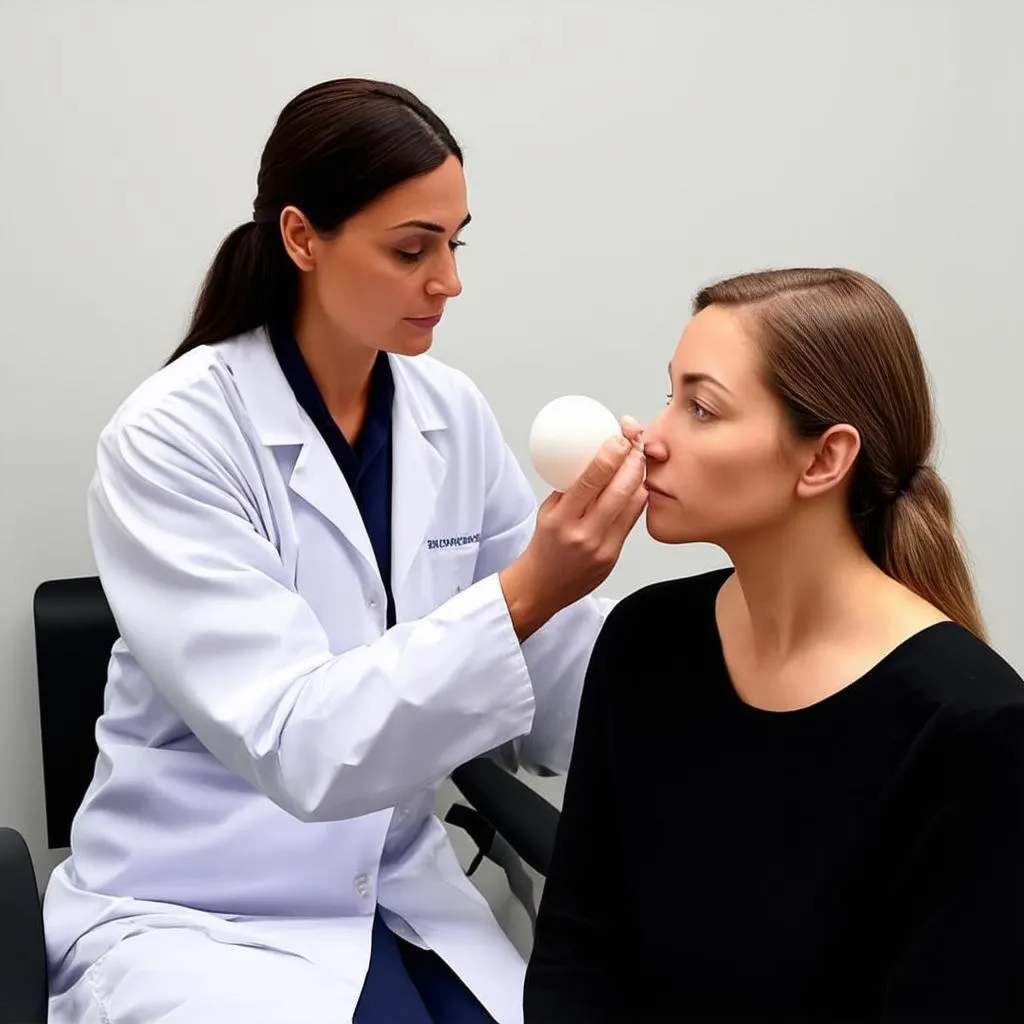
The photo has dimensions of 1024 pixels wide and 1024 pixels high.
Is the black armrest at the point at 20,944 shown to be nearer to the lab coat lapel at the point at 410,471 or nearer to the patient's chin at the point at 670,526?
the lab coat lapel at the point at 410,471

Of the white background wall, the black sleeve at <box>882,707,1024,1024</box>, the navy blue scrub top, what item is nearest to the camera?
the black sleeve at <box>882,707,1024,1024</box>

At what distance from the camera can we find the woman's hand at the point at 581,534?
0.95 m

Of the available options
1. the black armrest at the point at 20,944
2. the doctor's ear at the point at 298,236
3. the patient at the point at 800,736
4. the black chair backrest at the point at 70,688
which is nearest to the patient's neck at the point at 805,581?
the patient at the point at 800,736

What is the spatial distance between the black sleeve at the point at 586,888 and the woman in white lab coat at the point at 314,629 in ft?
0.22

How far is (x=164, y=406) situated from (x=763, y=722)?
22.4 inches

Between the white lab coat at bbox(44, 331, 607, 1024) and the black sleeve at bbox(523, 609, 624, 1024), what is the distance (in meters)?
0.07

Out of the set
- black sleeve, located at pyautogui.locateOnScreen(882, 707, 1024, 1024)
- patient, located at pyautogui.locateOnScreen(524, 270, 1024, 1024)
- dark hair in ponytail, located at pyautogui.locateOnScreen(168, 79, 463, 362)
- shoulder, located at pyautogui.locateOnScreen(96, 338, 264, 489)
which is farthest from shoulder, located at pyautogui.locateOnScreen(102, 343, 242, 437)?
black sleeve, located at pyautogui.locateOnScreen(882, 707, 1024, 1024)

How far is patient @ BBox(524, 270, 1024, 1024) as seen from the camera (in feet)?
2.62

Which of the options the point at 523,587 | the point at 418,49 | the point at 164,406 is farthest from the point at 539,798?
the point at 418,49

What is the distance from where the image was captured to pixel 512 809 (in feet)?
4.35

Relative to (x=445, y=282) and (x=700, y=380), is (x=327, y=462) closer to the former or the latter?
(x=445, y=282)

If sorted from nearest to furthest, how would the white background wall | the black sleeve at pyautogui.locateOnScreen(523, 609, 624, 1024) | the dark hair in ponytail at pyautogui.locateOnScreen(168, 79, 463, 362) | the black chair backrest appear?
the black sleeve at pyautogui.locateOnScreen(523, 609, 624, 1024)
the dark hair in ponytail at pyautogui.locateOnScreen(168, 79, 463, 362)
the black chair backrest
the white background wall

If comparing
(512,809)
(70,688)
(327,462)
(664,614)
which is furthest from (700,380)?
(70,688)

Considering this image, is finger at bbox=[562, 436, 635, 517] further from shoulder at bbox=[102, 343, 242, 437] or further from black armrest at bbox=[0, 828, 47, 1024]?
black armrest at bbox=[0, 828, 47, 1024]
